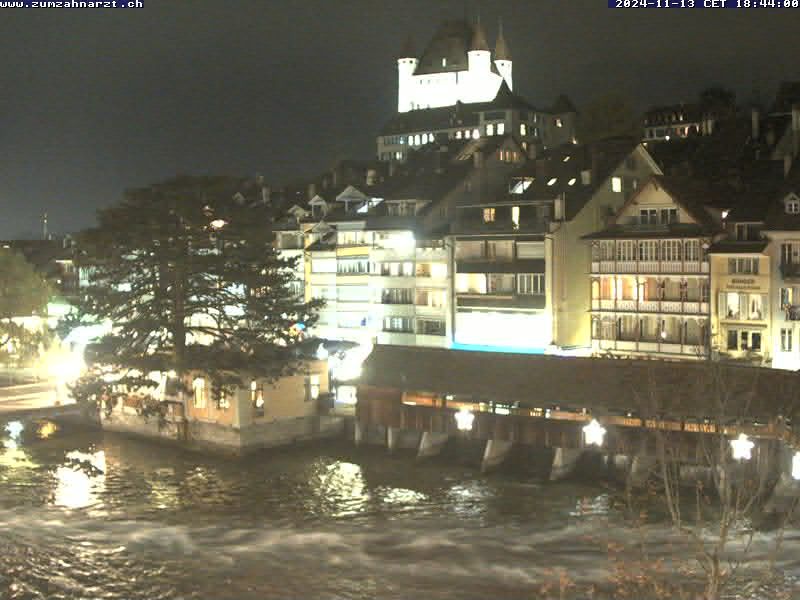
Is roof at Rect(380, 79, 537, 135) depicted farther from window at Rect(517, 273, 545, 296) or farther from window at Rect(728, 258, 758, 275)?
window at Rect(728, 258, 758, 275)

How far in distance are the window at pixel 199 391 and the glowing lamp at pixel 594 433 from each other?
19.9 m

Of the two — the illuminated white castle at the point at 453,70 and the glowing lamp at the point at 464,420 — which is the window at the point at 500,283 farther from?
the illuminated white castle at the point at 453,70

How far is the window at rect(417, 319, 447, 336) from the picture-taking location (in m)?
65.9

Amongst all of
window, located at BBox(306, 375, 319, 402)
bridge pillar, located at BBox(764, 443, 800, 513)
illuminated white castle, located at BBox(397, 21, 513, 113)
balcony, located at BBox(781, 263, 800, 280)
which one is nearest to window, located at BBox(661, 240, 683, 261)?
balcony, located at BBox(781, 263, 800, 280)

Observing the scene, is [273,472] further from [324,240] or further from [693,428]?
[324,240]

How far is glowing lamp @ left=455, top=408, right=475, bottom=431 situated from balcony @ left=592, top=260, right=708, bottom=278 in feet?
44.0

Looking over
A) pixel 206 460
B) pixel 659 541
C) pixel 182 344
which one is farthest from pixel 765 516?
pixel 182 344

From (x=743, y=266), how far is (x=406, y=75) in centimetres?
10083

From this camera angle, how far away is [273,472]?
4978cm

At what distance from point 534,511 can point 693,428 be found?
698cm

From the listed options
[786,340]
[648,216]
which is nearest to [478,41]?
[648,216]

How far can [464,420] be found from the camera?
162 ft

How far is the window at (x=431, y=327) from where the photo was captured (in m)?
65.9

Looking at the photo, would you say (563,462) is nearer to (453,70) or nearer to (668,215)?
(668,215)
